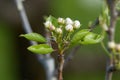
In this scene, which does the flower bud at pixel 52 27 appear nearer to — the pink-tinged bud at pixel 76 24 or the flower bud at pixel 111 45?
the pink-tinged bud at pixel 76 24

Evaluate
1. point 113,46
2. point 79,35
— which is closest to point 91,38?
point 79,35

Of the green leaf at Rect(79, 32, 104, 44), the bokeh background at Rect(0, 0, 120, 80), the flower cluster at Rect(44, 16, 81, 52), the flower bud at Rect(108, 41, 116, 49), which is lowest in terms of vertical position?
the flower bud at Rect(108, 41, 116, 49)

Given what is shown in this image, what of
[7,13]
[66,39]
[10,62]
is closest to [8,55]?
[10,62]

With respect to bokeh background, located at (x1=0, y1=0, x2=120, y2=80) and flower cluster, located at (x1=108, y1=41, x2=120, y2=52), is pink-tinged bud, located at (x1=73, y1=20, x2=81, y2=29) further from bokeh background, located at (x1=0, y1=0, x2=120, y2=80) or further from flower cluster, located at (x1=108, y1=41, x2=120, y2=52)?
bokeh background, located at (x1=0, y1=0, x2=120, y2=80)

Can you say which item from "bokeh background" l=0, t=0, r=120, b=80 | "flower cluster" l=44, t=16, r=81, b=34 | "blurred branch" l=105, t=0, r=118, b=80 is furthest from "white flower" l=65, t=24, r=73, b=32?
"bokeh background" l=0, t=0, r=120, b=80

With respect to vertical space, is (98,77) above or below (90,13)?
below

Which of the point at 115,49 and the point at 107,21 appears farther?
the point at 107,21

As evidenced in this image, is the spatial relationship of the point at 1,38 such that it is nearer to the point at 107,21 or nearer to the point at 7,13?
the point at 7,13

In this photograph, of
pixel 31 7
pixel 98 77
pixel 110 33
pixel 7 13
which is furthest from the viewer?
pixel 98 77
